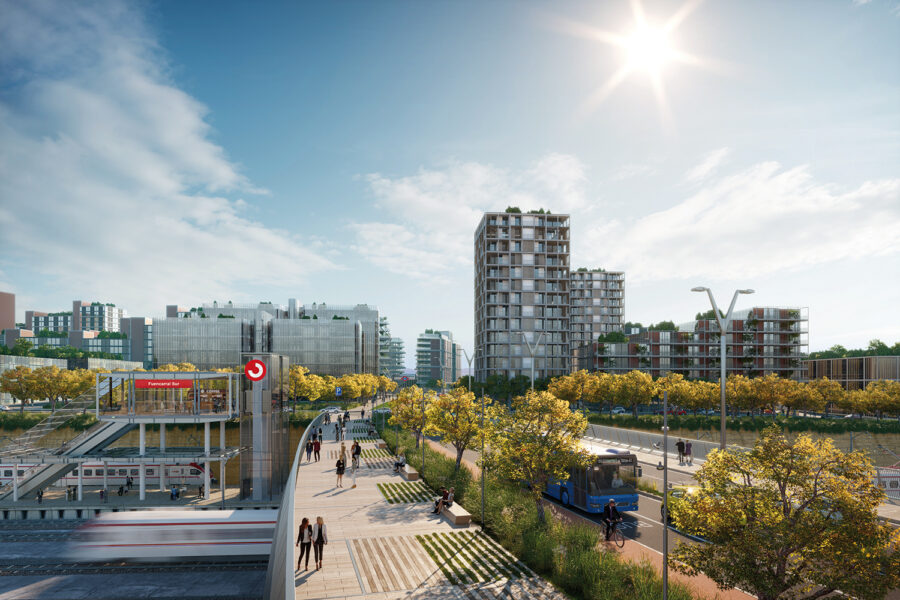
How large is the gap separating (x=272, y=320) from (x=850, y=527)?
146596 millimetres

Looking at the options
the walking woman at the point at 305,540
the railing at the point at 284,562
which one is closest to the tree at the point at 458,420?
the walking woman at the point at 305,540

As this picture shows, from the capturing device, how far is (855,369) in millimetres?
96438

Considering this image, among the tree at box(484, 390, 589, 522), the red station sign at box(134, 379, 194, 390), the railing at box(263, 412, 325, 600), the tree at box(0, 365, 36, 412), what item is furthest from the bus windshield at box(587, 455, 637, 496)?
the tree at box(0, 365, 36, 412)

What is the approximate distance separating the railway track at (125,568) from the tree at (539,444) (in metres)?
12.7

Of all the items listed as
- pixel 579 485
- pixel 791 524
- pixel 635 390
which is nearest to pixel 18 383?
pixel 579 485

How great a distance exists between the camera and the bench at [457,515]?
22.2 metres

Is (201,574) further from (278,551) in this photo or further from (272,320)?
(272,320)

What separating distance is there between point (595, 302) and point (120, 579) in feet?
431

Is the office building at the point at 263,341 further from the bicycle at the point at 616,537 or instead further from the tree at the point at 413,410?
the bicycle at the point at 616,537

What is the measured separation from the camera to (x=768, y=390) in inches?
2514

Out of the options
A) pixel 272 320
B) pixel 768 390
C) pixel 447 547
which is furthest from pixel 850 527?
pixel 272 320

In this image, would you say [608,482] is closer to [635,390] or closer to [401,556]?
[401,556]

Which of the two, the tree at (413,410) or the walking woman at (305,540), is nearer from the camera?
the walking woman at (305,540)

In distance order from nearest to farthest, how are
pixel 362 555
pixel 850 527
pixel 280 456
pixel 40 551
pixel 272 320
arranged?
pixel 850 527
pixel 362 555
pixel 40 551
pixel 280 456
pixel 272 320
